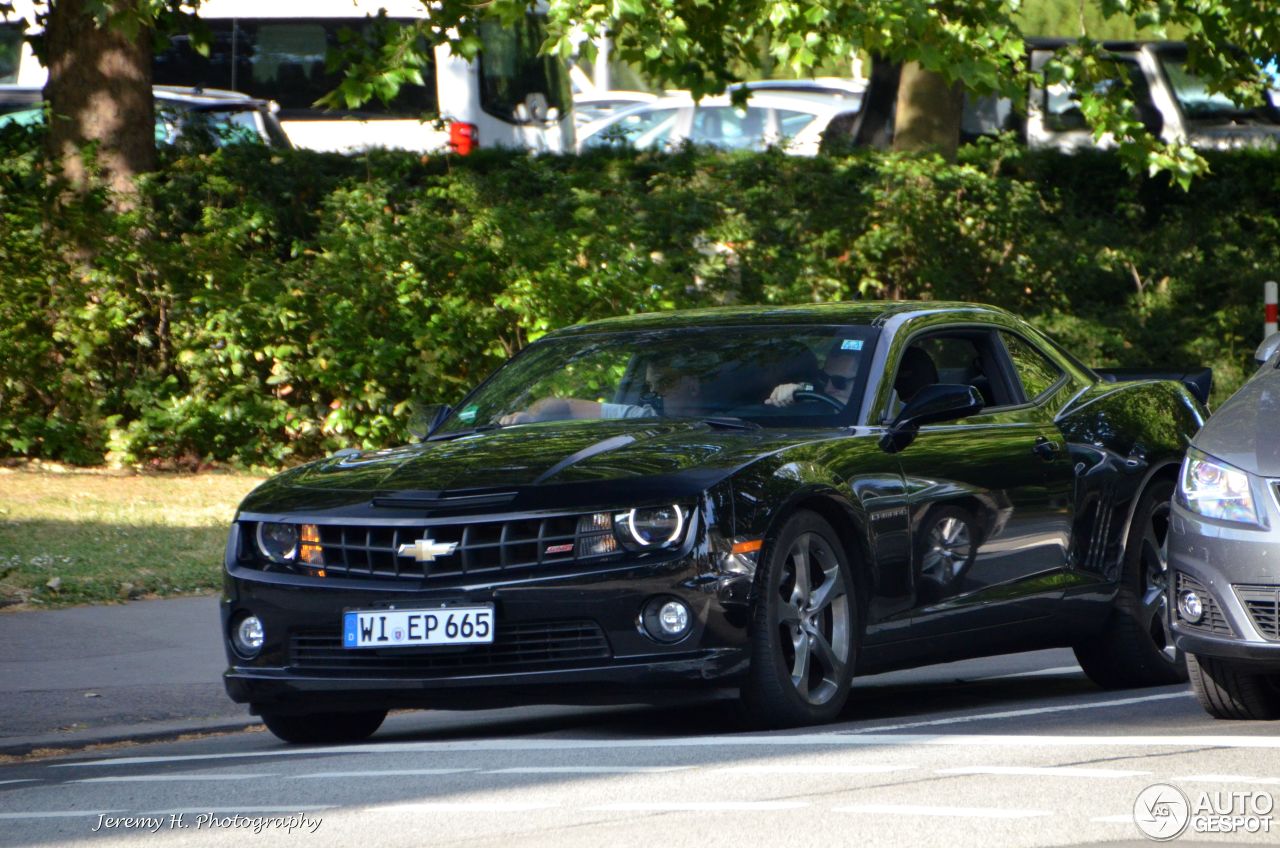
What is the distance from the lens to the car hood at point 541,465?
7.05 m

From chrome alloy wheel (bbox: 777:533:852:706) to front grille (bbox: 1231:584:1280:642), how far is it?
4.24 feet

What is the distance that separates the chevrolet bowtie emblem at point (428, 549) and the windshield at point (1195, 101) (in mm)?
18944

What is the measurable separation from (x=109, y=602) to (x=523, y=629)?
5.09 meters

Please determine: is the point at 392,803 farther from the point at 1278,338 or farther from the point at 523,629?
the point at 1278,338

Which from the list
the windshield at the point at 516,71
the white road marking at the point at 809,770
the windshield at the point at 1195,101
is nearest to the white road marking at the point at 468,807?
the white road marking at the point at 809,770

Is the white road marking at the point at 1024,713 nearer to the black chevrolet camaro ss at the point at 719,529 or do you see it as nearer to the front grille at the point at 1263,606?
the black chevrolet camaro ss at the point at 719,529

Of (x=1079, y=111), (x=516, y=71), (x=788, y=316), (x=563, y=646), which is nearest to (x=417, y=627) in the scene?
(x=563, y=646)

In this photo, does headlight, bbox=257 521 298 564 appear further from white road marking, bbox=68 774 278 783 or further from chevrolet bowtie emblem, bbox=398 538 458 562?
white road marking, bbox=68 774 278 783

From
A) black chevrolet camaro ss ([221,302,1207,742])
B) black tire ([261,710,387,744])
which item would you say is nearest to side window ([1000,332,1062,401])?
black chevrolet camaro ss ([221,302,1207,742])

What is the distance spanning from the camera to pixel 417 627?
23.0 feet

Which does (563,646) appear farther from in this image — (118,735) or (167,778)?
(118,735)

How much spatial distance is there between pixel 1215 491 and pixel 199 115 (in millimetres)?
12213

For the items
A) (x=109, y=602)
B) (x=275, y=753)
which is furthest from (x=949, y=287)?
(x=275, y=753)

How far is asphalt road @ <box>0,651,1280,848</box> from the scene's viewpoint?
18.0 feet
